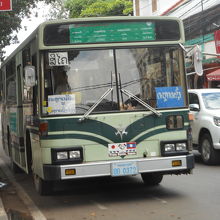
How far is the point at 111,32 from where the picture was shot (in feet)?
27.1

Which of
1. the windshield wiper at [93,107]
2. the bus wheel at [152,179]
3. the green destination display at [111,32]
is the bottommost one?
the bus wheel at [152,179]

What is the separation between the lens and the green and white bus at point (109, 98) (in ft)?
26.1

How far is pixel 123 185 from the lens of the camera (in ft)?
33.4

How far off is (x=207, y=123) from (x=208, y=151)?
0.68 metres

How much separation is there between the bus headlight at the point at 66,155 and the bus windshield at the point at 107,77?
559 millimetres

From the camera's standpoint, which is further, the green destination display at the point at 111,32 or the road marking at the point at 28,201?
the green destination display at the point at 111,32

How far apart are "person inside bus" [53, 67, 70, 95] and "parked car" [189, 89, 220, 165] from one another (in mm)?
5292

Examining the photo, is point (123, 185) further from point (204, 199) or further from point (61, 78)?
point (61, 78)

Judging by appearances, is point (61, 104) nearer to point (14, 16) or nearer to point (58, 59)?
point (58, 59)

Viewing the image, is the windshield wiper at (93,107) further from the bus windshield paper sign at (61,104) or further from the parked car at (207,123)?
the parked car at (207,123)

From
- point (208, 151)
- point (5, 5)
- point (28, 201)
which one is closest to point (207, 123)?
point (208, 151)

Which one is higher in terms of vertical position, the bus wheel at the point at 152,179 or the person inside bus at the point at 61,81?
the person inside bus at the point at 61,81

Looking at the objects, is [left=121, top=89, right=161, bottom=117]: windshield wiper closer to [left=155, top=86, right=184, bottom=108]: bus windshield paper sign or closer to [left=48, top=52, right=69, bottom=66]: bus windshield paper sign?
[left=155, top=86, right=184, bottom=108]: bus windshield paper sign

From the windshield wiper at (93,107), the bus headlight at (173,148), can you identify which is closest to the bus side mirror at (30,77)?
the windshield wiper at (93,107)
